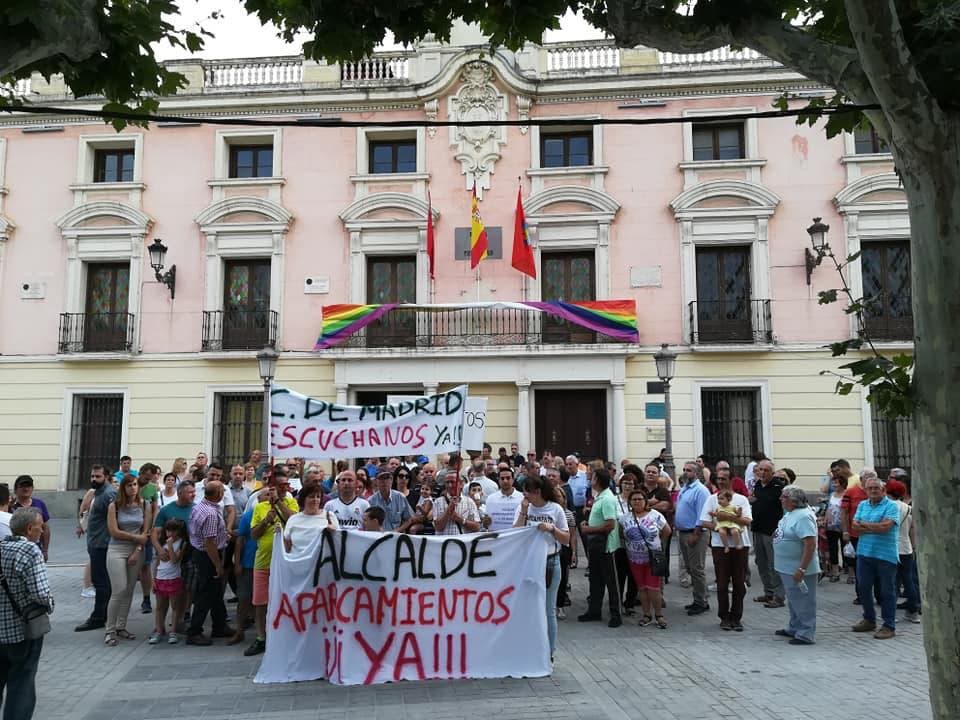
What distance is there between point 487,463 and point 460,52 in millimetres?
11527

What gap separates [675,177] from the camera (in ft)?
60.1

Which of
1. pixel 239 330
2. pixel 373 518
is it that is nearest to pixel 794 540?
pixel 373 518

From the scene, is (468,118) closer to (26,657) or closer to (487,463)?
(487,463)

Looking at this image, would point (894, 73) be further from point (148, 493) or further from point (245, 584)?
point (148, 493)

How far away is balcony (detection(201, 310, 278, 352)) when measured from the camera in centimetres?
1853

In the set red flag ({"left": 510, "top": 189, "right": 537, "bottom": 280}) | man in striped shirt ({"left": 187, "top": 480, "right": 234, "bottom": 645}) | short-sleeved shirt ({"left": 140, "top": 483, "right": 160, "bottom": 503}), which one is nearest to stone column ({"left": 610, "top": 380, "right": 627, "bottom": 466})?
red flag ({"left": 510, "top": 189, "right": 537, "bottom": 280})

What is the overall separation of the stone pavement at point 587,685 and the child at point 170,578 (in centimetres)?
27

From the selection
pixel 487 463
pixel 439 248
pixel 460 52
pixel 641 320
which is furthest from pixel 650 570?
pixel 460 52

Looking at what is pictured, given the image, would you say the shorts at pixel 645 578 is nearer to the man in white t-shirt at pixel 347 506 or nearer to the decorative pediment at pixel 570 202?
the man in white t-shirt at pixel 347 506

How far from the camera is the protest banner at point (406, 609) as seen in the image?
20.6 feet

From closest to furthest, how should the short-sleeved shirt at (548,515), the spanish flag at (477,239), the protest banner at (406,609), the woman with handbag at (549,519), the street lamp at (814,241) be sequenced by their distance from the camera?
the protest banner at (406,609), the woman with handbag at (549,519), the short-sleeved shirt at (548,515), the street lamp at (814,241), the spanish flag at (477,239)

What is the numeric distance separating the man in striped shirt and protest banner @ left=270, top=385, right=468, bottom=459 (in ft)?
3.19

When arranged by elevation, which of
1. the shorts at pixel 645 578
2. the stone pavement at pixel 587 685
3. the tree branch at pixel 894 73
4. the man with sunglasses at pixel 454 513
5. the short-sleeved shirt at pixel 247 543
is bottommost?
the stone pavement at pixel 587 685

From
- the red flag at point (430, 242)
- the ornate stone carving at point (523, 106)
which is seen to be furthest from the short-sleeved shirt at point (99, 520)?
the ornate stone carving at point (523, 106)
